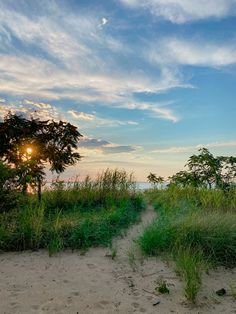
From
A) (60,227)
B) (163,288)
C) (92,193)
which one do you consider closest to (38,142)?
(92,193)

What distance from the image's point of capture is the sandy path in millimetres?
4441

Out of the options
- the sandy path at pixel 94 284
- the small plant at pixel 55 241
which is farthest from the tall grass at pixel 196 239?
the small plant at pixel 55 241

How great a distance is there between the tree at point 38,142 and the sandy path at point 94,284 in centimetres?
689

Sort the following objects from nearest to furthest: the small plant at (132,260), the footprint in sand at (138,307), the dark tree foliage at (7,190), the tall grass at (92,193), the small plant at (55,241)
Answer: the footprint in sand at (138,307) < the small plant at (132,260) < the small plant at (55,241) < the dark tree foliage at (7,190) < the tall grass at (92,193)

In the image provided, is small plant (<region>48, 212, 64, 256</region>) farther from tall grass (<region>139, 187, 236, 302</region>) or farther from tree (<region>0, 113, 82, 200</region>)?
tree (<region>0, 113, 82, 200</region>)

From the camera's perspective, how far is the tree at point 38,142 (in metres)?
13.2

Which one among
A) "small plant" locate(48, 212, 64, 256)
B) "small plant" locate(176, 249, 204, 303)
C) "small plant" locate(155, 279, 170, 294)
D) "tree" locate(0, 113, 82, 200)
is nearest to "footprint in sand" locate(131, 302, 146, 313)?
"small plant" locate(155, 279, 170, 294)

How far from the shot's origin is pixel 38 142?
13352 mm

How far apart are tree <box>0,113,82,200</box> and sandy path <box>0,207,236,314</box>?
6.89 metres

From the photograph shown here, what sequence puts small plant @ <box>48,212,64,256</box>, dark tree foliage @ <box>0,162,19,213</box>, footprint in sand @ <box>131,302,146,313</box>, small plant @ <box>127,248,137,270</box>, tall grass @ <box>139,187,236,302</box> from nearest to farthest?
footprint in sand @ <box>131,302,146,313</box> → small plant @ <box>127,248,137,270</box> → tall grass @ <box>139,187,236,302</box> → small plant @ <box>48,212,64,256</box> → dark tree foliage @ <box>0,162,19,213</box>

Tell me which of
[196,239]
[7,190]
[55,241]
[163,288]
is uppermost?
[7,190]

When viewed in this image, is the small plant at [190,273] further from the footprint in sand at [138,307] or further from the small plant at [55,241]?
the small plant at [55,241]

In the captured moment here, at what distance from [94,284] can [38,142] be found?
8891 millimetres

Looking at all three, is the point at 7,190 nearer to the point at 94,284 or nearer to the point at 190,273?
the point at 94,284
